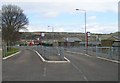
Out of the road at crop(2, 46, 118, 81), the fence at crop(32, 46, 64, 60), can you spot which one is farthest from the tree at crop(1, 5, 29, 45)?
the road at crop(2, 46, 118, 81)

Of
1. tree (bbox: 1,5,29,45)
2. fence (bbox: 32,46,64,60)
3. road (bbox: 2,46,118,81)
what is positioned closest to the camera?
road (bbox: 2,46,118,81)

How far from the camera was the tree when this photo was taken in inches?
2948

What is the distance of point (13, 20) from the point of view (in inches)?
3100

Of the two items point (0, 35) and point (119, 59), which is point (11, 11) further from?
point (119, 59)

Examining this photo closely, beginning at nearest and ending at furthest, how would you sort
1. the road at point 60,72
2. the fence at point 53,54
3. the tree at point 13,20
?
the road at point 60,72 → the fence at point 53,54 → the tree at point 13,20

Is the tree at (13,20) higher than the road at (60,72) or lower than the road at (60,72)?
higher

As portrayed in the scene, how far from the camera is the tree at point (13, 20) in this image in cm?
7489

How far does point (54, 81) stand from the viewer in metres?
14.4

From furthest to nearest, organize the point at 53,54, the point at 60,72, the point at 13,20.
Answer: the point at 13,20 → the point at 53,54 → the point at 60,72

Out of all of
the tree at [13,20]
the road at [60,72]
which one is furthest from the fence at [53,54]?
the tree at [13,20]

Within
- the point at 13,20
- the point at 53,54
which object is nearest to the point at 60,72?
the point at 53,54

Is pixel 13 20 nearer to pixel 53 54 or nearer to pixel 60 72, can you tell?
pixel 53 54

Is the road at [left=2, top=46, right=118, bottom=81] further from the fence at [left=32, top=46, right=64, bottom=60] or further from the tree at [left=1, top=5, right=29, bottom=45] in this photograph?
the tree at [left=1, top=5, right=29, bottom=45]

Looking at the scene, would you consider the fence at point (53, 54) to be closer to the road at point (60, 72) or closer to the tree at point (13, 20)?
the road at point (60, 72)
